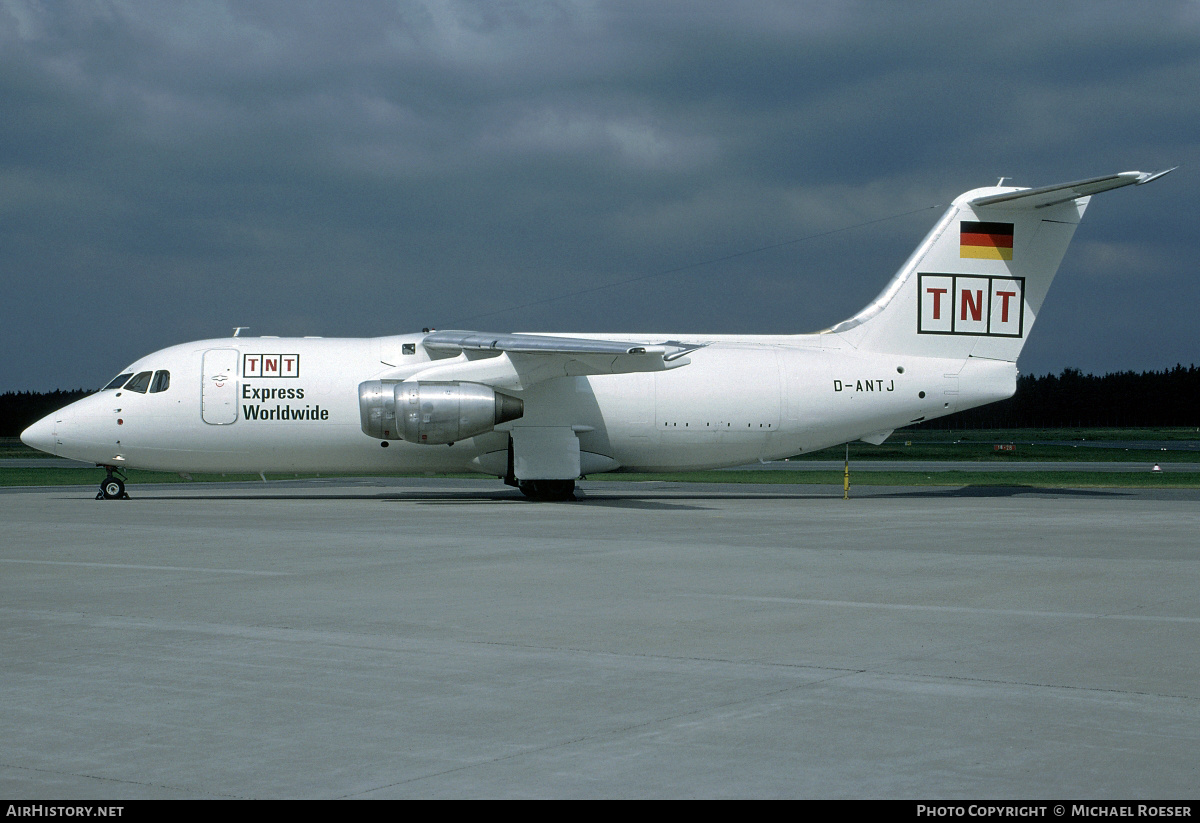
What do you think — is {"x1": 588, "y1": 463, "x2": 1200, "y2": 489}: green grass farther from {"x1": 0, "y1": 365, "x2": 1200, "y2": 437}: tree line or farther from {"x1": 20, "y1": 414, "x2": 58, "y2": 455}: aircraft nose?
{"x1": 0, "y1": 365, "x2": 1200, "y2": 437}: tree line

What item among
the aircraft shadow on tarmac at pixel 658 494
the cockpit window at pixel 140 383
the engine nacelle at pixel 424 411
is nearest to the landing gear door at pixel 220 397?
the cockpit window at pixel 140 383

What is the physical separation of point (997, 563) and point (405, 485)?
2384 cm

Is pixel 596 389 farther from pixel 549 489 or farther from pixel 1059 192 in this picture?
pixel 1059 192

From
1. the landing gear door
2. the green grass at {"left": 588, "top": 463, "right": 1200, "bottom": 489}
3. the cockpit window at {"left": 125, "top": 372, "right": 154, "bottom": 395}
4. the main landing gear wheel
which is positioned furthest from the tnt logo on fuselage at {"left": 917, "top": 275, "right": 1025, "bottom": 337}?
the cockpit window at {"left": 125, "top": 372, "right": 154, "bottom": 395}

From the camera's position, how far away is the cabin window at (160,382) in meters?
25.5

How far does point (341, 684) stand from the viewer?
7016 millimetres

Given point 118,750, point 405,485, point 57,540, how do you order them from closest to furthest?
point 118,750, point 57,540, point 405,485

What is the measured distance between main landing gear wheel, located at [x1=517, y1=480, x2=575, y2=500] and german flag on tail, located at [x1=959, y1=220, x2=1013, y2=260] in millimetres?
10820

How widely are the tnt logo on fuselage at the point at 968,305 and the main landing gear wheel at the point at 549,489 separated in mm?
9061

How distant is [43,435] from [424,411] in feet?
28.7

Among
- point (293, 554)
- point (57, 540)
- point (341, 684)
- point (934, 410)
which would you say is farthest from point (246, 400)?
point (341, 684)

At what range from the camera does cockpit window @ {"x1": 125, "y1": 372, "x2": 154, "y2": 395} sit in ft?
83.9

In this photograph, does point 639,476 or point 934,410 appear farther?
point 639,476
